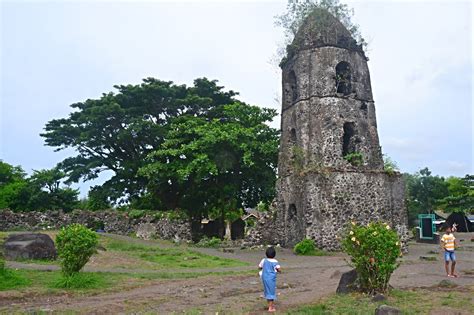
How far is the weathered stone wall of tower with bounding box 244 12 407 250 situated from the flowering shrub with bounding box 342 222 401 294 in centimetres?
1040

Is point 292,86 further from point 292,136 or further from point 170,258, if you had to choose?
point 170,258

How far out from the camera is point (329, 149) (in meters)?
19.0

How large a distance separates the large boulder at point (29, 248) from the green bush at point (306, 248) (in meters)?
9.19

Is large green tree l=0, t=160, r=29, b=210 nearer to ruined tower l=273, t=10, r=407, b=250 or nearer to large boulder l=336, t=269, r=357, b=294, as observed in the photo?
ruined tower l=273, t=10, r=407, b=250

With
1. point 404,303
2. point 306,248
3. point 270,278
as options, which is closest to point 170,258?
point 306,248

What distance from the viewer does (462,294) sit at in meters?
7.73

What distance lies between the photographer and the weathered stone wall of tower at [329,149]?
18375 mm

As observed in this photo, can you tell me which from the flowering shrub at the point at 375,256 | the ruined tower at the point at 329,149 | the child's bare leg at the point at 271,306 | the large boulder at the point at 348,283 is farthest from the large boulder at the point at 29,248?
the ruined tower at the point at 329,149

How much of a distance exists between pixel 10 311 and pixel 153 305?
2214 millimetres

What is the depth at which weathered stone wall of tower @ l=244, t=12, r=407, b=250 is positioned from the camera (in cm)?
1838

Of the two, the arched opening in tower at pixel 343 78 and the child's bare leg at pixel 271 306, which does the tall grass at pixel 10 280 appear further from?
the arched opening in tower at pixel 343 78

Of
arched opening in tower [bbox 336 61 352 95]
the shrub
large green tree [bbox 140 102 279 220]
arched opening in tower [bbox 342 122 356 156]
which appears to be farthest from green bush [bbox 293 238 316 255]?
arched opening in tower [bbox 336 61 352 95]

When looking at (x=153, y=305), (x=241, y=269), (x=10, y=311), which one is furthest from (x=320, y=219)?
(x=10, y=311)

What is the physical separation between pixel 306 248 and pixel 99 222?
14.1 meters
